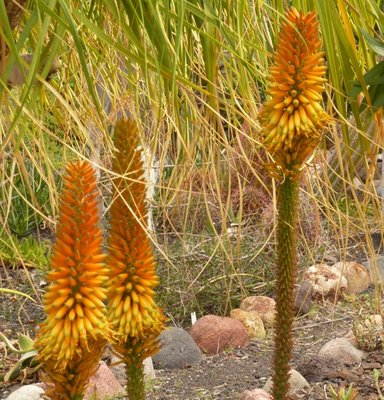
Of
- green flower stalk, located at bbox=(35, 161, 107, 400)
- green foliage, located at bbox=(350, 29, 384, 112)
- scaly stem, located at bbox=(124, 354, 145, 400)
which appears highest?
green foliage, located at bbox=(350, 29, 384, 112)

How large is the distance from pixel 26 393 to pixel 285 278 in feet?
6.53

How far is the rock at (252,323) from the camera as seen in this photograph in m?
3.65

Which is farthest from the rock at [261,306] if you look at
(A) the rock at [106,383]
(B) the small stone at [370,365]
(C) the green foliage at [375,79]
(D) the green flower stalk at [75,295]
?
(D) the green flower stalk at [75,295]

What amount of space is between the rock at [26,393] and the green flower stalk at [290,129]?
191 centimetres

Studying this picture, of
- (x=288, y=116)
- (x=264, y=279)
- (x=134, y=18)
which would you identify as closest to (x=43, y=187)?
(x=264, y=279)

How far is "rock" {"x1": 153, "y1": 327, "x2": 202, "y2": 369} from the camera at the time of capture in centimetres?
330

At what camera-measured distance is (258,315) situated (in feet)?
12.3

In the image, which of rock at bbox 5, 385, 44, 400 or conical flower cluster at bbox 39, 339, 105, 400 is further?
rock at bbox 5, 385, 44, 400

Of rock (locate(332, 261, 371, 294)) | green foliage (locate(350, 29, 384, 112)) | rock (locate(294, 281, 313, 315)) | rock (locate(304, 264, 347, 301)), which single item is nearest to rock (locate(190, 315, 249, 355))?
rock (locate(294, 281, 313, 315))

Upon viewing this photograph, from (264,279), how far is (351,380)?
1.25 m

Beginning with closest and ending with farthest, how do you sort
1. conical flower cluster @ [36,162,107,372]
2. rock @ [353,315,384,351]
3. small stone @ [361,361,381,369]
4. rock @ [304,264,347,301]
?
conical flower cluster @ [36,162,107,372]
small stone @ [361,361,381,369]
rock @ [353,315,384,351]
rock @ [304,264,347,301]

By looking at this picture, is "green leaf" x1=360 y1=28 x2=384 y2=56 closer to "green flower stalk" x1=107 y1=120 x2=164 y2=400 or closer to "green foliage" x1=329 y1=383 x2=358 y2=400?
"green foliage" x1=329 y1=383 x2=358 y2=400

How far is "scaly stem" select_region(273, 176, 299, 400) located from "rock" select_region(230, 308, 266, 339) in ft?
8.93

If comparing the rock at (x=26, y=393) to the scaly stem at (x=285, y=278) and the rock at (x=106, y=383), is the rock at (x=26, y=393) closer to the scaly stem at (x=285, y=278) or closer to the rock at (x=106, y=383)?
the rock at (x=106, y=383)
